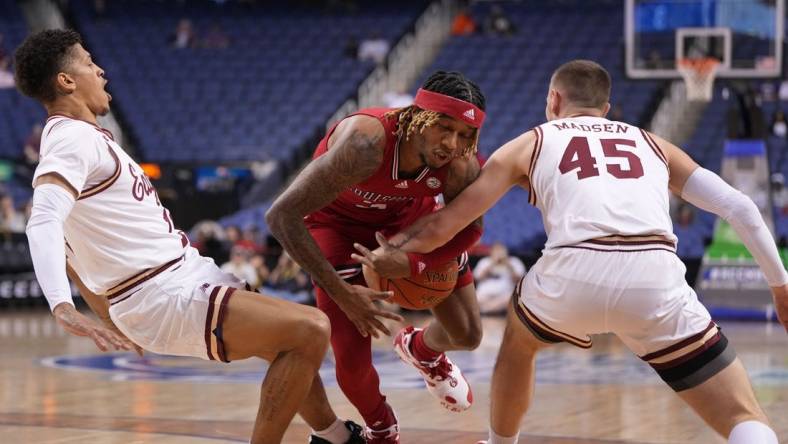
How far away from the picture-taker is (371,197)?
200 inches

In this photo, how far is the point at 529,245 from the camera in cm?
1498

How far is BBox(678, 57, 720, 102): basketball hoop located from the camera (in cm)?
1289

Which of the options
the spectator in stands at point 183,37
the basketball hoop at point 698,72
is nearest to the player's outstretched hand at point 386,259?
the basketball hoop at point 698,72

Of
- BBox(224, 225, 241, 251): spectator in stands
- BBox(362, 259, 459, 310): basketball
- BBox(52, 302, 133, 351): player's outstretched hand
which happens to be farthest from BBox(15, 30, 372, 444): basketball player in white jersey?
BBox(224, 225, 241, 251): spectator in stands

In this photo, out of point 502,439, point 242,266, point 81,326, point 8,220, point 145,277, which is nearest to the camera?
point 81,326

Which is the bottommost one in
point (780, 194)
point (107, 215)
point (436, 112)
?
point (780, 194)

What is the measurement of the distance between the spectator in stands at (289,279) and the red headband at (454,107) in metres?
8.77

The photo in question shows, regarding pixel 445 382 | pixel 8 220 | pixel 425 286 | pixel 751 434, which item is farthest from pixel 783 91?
pixel 751 434

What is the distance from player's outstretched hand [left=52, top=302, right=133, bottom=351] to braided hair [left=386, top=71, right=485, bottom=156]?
1.47 m

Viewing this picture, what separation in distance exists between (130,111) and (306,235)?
16.1 metres

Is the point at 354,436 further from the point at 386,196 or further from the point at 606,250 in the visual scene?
the point at 606,250

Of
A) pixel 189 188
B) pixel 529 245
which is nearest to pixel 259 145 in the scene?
pixel 189 188

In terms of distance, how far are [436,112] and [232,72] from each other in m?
16.6

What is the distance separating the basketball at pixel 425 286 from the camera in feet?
16.6
